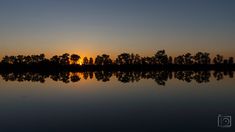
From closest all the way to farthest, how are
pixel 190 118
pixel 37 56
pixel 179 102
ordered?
pixel 190 118 < pixel 179 102 < pixel 37 56

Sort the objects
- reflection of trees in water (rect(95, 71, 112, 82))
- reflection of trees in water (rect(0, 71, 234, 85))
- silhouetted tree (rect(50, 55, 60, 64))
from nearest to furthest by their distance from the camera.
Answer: reflection of trees in water (rect(0, 71, 234, 85)) → reflection of trees in water (rect(95, 71, 112, 82)) → silhouetted tree (rect(50, 55, 60, 64))

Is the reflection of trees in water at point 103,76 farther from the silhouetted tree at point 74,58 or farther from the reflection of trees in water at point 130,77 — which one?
the silhouetted tree at point 74,58

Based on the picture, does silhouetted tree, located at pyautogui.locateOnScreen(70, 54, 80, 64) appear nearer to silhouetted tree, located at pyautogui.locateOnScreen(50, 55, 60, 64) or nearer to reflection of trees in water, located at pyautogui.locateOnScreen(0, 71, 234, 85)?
silhouetted tree, located at pyautogui.locateOnScreen(50, 55, 60, 64)

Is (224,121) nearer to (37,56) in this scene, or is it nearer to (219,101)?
(219,101)

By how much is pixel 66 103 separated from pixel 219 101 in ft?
32.9

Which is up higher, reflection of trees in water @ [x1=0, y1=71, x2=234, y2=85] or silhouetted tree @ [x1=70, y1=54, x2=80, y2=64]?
silhouetted tree @ [x1=70, y1=54, x2=80, y2=64]

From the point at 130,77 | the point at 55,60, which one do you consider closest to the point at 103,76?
the point at 130,77

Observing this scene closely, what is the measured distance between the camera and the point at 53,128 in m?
15.8

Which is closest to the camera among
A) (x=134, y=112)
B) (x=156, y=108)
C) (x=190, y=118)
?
(x=190, y=118)

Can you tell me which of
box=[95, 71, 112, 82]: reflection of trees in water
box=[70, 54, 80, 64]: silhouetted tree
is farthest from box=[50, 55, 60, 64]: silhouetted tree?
box=[95, 71, 112, 82]: reflection of trees in water

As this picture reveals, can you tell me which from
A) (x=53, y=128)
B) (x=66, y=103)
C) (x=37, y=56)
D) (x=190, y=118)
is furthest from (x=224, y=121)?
(x=37, y=56)

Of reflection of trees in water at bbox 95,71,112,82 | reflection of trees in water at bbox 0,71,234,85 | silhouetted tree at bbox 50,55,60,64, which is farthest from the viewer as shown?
silhouetted tree at bbox 50,55,60,64

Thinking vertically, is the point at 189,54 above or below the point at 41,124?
above

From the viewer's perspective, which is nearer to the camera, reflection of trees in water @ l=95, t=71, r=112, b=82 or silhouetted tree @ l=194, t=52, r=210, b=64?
reflection of trees in water @ l=95, t=71, r=112, b=82
